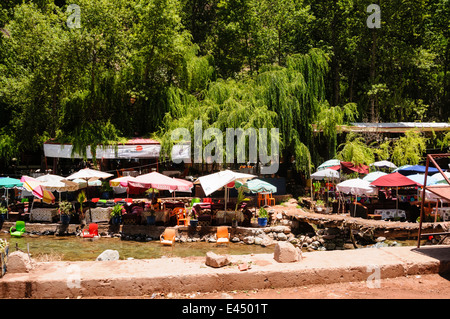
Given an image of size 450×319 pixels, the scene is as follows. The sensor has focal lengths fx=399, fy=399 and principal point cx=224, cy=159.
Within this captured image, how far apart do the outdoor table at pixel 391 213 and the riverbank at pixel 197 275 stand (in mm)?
9342

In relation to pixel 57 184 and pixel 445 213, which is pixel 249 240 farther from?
pixel 57 184

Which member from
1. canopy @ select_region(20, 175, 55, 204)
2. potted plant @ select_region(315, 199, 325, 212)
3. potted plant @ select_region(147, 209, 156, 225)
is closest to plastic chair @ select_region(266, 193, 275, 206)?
potted plant @ select_region(315, 199, 325, 212)

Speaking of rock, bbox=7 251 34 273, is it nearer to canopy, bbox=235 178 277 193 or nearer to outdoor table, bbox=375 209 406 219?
canopy, bbox=235 178 277 193

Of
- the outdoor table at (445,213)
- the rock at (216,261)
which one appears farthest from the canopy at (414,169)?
the rock at (216,261)

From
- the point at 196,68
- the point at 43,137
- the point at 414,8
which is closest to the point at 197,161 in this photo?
the point at 196,68

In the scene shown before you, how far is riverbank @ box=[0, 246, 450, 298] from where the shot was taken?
6527 millimetres

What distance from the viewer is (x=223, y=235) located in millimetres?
16609

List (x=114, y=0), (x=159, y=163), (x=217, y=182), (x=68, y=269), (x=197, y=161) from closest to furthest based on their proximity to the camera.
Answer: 1. (x=68, y=269)
2. (x=217, y=182)
3. (x=197, y=161)
4. (x=159, y=163)
5. (x=114, y=0)

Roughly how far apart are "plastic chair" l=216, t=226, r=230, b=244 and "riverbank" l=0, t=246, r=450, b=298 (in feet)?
28.9

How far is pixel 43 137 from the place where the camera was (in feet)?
89.6

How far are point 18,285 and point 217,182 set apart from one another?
10429 mm

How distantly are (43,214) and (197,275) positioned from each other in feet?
47.0

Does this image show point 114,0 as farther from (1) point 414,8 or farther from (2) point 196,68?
(1) point 414,8

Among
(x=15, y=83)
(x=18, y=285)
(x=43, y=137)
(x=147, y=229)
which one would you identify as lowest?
(x=147, y=229)
